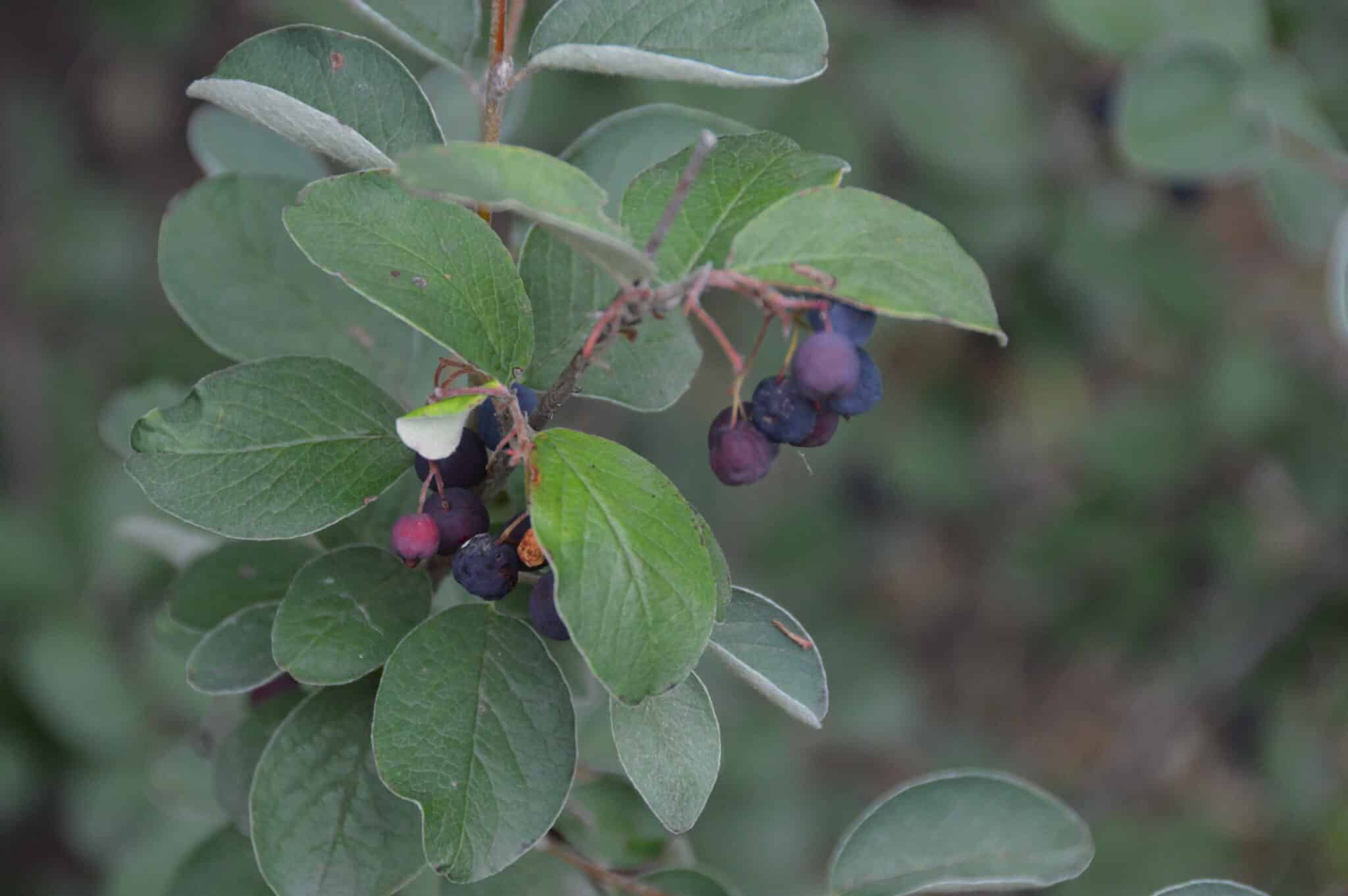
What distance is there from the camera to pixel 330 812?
4.06ft

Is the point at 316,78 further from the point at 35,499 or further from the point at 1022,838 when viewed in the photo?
the point at 35,499

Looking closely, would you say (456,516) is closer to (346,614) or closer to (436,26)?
(346,614)

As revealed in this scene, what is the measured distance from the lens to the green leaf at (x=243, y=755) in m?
1.37

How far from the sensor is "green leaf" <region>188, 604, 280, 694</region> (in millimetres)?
1307

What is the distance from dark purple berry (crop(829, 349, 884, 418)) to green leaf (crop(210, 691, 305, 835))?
29.0 inches

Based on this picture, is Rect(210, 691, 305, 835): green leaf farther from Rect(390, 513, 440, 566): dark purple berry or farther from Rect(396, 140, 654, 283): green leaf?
Rect(396, 140, 654, 283): green leaf

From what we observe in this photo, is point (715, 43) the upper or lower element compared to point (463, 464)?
upper

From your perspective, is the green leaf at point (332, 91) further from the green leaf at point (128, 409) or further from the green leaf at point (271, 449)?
the green leaf at point (128, 409)

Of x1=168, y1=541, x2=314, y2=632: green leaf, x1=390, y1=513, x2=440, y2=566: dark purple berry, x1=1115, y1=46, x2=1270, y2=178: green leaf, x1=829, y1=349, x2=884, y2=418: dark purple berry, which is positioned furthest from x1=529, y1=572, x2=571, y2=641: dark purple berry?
x1=1115, y1=46, x2=1270, y2=178: green leaf

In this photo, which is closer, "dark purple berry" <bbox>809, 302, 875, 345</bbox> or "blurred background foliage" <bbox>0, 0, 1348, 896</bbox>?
"dark purple berry" <bbox>809, 302, 875, 345</bbox>

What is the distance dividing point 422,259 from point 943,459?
8.84ft

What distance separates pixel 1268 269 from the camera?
4.04 meters

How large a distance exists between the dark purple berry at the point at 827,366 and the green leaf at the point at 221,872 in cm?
87

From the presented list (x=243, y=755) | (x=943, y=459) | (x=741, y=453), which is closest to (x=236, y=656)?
(x=243, y=755)
